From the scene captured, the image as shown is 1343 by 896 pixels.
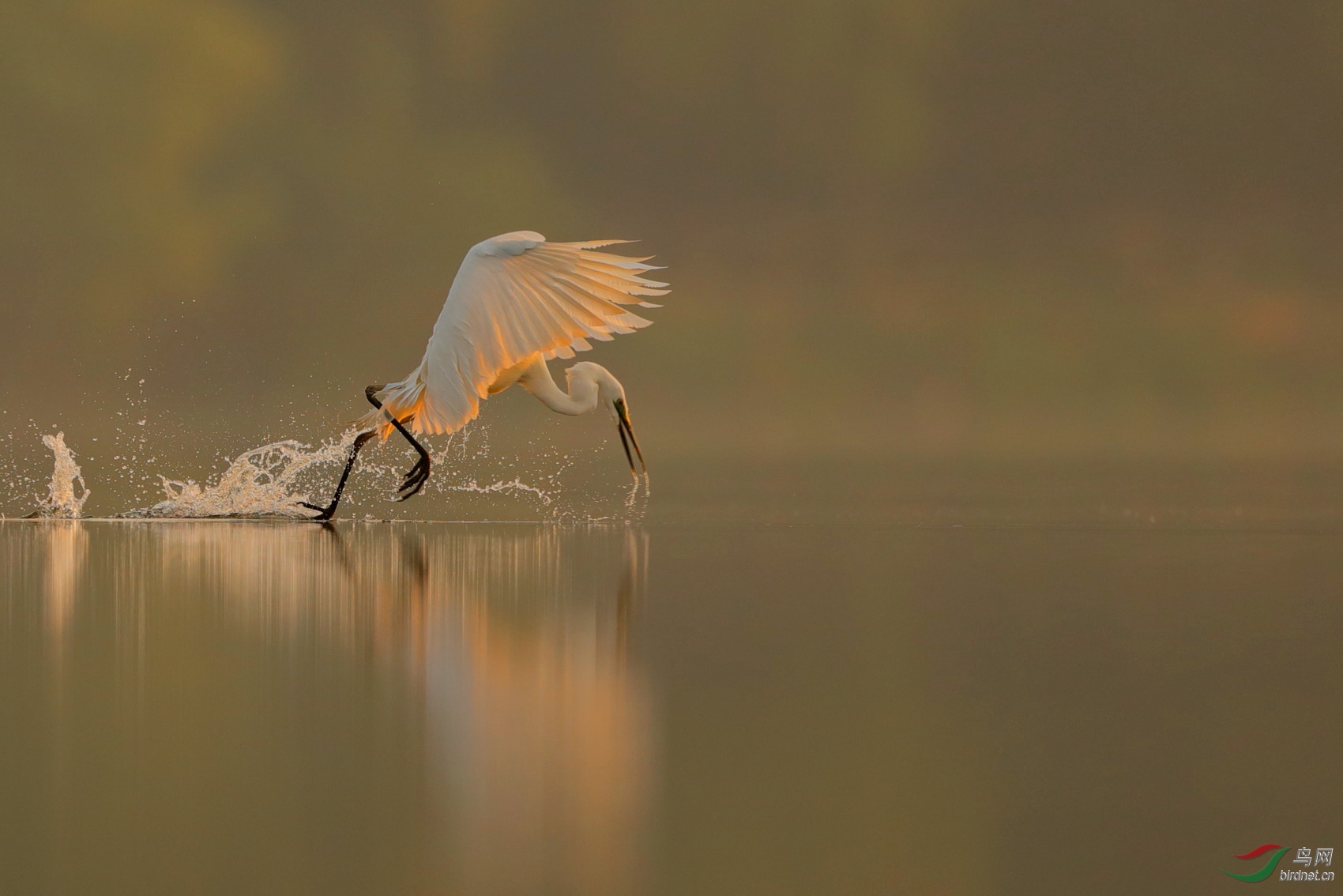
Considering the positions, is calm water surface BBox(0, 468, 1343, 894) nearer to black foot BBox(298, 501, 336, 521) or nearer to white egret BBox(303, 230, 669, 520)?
white egret BBox(303, 230, 669, 520)

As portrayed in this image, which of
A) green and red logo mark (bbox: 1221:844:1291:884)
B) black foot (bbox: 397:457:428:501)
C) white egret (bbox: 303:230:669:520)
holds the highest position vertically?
white egret (bbox: 303:230:669:520)

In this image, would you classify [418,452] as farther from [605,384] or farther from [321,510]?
[605,384]

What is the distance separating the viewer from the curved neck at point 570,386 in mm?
5344

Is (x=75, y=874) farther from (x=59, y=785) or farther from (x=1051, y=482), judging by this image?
(x=1051, y=482)

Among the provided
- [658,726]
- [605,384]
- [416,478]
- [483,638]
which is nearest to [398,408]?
[416,478]

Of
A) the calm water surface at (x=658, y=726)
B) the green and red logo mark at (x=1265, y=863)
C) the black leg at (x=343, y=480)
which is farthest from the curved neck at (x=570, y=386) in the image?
the green and red logo mark at (x=1265, y=863)

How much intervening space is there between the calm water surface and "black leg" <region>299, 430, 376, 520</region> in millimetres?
1566

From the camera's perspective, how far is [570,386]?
5387 mm

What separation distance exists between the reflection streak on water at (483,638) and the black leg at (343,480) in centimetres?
37

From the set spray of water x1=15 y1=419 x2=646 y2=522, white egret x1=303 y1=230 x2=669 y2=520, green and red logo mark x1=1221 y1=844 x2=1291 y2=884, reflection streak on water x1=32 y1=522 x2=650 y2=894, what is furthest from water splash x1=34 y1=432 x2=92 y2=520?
green and red logo mark x1=1221 y1=844 x2=1291 y2=884

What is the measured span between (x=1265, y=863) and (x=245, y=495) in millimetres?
5323

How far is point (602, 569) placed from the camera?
391 cm

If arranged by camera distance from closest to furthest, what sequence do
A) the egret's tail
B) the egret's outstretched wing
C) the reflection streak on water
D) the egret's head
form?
1. the reflection streak on water
2. the egret's outstretched wing
3. the egret's tail
4. the egret's head

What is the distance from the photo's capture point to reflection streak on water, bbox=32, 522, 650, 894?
147 cm
